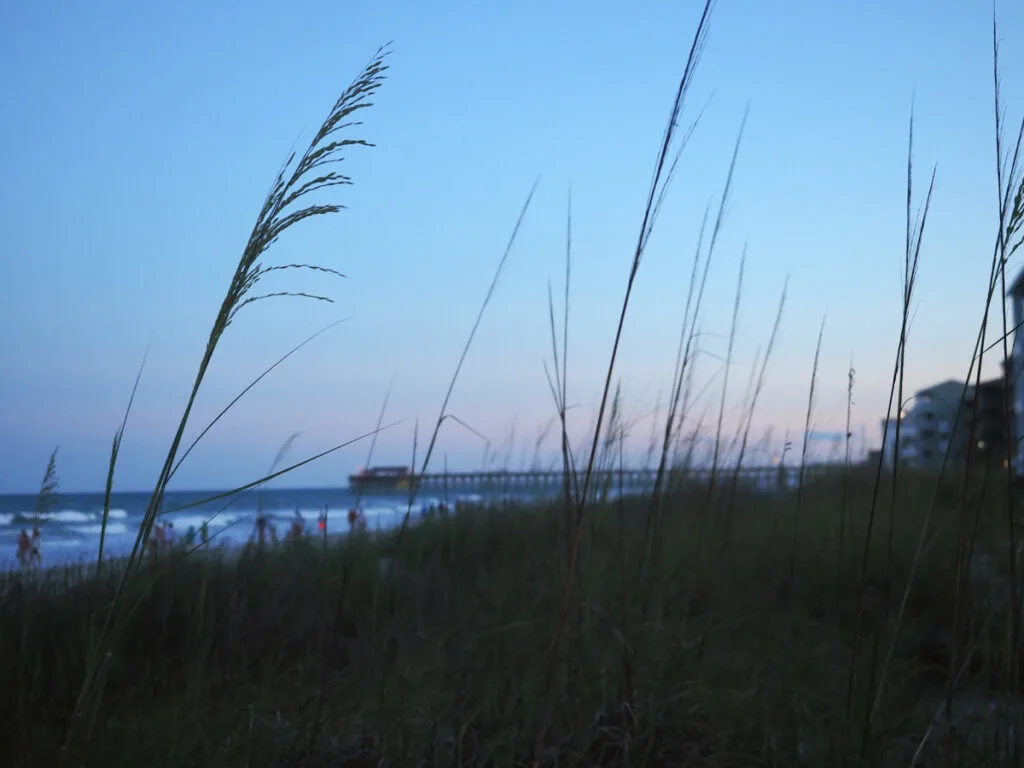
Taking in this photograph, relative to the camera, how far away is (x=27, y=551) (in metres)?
2.66

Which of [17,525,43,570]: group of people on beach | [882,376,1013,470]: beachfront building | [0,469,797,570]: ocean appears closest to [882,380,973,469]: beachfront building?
[882,376,1013,470]: beachfront building

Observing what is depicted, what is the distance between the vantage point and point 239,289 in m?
0.95

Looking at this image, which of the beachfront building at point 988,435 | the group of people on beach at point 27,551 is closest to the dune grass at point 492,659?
the group of people on beach at point 27,551

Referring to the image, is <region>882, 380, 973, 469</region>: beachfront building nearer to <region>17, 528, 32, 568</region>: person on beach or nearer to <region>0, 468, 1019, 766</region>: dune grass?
<region>0, 468, 1019, 766</region>: dune grass

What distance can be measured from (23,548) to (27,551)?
38mm

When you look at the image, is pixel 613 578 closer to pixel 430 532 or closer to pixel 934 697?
pixel 934 697

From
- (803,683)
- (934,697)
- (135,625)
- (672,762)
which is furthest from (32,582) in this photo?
(934,697)

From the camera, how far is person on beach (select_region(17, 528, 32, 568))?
8.44ft

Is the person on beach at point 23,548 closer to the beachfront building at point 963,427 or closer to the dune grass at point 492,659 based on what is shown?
the dune grass at point 492,659

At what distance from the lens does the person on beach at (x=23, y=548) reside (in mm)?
2572

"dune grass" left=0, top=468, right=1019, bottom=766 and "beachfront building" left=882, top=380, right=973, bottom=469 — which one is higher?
"beachfront building" left=882, top=380, right=973, bottom=469

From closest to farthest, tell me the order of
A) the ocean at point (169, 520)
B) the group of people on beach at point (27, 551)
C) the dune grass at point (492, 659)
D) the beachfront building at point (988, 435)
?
the beachfront building at point (988, 435), the dune grass at point (492, 659), the ocean at point (169, 520), the group of people on beach at point (27, 551)

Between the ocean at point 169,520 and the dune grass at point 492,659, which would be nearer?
the dune grass at point 492,659

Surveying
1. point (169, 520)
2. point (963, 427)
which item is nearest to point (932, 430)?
point (963, 427)
